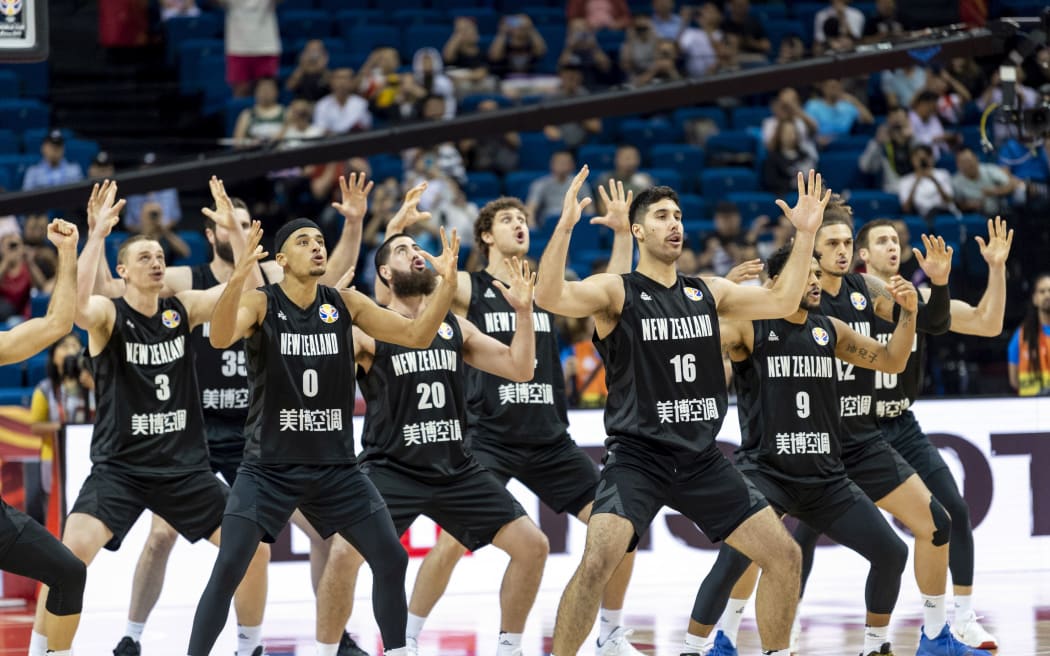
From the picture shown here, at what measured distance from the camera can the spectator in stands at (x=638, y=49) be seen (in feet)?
60.9

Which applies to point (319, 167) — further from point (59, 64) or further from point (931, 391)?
point (931, 391)

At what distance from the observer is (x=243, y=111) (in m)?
17.6

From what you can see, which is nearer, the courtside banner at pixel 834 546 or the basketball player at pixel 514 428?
the basketball player at pixel 514 428

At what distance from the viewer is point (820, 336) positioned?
8797mm

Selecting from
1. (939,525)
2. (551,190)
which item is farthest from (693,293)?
(551,190)

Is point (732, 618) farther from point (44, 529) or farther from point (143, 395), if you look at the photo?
point (44, 529)

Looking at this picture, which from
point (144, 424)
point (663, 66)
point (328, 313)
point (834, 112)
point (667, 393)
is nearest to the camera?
point (667, 393)

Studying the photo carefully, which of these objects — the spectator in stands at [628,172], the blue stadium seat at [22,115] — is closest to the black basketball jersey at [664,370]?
the spectator in stands at [628,172]

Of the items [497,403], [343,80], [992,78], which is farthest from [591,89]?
[497,403]

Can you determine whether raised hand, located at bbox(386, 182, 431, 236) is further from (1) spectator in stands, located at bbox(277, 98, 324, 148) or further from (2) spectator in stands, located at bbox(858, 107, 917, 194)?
(2) spectator in stands, located at bbox(858, 107, 917, 194)

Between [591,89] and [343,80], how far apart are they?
270 cm

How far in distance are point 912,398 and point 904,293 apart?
1.30 meters

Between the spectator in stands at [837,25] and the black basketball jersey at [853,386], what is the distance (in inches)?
383

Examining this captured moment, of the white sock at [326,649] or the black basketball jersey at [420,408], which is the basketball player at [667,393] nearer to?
the black basketball jersey at [420,408]
